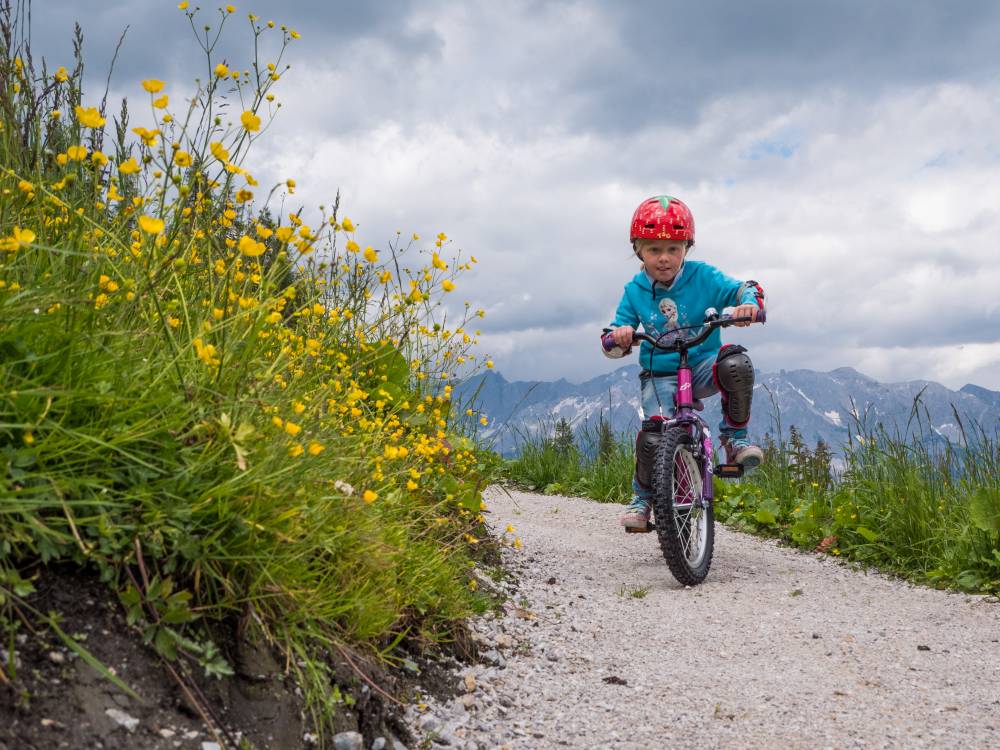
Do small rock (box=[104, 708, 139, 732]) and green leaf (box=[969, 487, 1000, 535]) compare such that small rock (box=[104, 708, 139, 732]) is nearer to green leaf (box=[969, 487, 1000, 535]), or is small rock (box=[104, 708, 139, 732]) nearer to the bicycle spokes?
the bicycle spokes

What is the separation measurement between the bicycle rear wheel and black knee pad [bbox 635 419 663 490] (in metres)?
0.20

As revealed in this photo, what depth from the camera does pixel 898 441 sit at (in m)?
6.03

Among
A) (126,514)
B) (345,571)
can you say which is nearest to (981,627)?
(345,571)

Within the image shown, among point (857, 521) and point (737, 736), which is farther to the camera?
point (857, 521)

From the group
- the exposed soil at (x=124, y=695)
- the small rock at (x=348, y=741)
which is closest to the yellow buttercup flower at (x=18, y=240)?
the exposed soil at (x=124, y=695)

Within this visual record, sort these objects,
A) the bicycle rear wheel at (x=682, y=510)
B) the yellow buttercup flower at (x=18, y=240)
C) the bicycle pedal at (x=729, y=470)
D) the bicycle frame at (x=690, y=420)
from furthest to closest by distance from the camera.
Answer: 1. the bicycle pedal at (x=729, y=470)
2. the bicycle frame at (x=690, y=420)
3. the bicycle rear wheel at (x=682, y=510)
4. the yellow buttercup flower at (x=18, y=240)

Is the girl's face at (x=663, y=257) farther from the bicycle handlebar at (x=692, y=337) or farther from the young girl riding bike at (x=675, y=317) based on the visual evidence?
the bicycle handlebar at (x=692, y=337)

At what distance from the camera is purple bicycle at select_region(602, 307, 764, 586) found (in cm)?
478

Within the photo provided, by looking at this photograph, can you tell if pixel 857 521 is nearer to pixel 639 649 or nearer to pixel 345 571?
pixel 639 649

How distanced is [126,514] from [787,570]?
181 inches

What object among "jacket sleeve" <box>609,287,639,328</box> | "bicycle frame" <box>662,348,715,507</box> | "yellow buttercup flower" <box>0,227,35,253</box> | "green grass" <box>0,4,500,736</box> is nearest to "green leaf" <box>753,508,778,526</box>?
"bicycle frame" <box>662,348,715,507</box>

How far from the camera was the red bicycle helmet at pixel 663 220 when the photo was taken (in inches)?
208

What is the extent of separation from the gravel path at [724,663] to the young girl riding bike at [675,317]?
35.6 inches

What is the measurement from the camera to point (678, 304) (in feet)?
18.1
